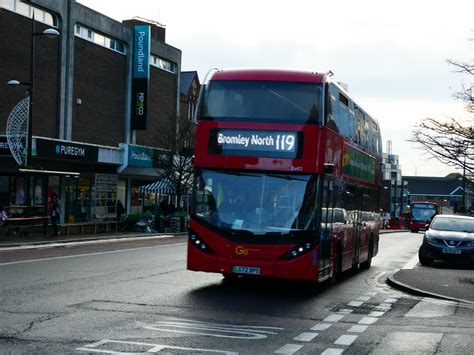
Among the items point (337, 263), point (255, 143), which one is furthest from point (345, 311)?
point (337, 263)

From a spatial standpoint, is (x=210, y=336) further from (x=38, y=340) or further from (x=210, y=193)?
(x=210, y=193)

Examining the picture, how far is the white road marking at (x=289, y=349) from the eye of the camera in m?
8.37

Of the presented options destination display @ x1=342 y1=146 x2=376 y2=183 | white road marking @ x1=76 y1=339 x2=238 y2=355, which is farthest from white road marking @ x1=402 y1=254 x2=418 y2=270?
white road marking @ x1=76 y1=339 x2=238 y2=355

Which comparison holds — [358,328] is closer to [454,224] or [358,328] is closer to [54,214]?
[454,224]

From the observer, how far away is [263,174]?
13.7 m

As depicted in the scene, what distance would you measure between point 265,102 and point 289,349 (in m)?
6.08

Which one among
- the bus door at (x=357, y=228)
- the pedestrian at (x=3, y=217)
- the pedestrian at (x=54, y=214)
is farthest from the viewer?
the pedestrian at (x=54, y=214)

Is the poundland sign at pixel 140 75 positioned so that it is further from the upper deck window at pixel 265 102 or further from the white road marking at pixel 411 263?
the upper deck window at pixel 265 102

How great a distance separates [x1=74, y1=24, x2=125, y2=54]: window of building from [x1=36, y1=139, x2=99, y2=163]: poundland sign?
683 centimetres

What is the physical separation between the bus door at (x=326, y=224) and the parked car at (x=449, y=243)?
849 centimetres

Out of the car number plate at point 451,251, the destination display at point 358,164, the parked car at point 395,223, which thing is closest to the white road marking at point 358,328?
the destination display at point 358,164

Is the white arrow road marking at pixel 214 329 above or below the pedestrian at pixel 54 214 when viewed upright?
below

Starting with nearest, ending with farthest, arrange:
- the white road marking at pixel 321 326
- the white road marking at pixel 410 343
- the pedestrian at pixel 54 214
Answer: the white road marking at pixel 410 343 → the white road marking at pixel 321 326 → the pedestrian at pixel 54 214

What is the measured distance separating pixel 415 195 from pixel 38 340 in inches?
7187
